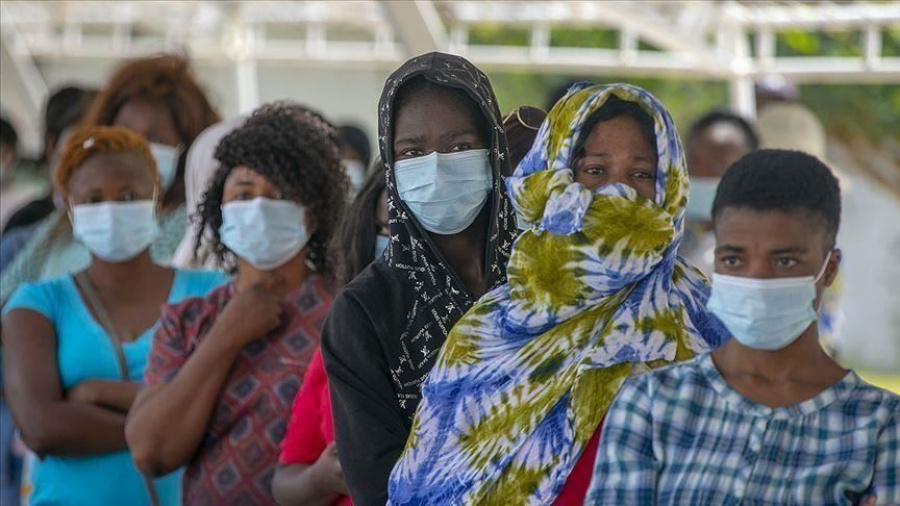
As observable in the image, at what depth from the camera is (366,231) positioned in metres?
4.73

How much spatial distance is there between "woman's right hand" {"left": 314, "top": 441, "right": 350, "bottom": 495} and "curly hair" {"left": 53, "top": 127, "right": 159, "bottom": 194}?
7.16 feet

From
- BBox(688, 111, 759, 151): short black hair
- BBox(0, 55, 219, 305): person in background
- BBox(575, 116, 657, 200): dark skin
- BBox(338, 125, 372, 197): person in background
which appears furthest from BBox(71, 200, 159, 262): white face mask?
BBox(688, 111, 759, 151): short black hair

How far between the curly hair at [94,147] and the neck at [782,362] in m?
3.30

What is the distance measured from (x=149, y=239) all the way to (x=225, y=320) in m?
1.26

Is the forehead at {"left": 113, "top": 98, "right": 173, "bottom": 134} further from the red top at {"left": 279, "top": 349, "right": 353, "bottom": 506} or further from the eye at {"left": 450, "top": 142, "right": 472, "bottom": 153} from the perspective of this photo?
the eye at {"left": 450, "top": 142, "right": 472, "bottom": 153}

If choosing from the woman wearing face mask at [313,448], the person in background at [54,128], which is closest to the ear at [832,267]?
the woman wearing face mask at [313,448]

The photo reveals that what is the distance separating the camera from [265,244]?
16.9ft

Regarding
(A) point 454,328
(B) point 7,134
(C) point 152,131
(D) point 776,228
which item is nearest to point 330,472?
(A) point 454,328

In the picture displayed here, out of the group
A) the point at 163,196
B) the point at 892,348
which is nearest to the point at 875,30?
the point at 163,196

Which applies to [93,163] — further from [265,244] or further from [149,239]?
[265,244]

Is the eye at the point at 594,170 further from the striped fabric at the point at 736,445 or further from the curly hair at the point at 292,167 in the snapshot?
the curly hair at the point at 292,167

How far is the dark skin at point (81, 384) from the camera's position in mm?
5559

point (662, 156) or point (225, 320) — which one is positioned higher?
point (662, 156)

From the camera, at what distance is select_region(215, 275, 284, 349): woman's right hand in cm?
487
